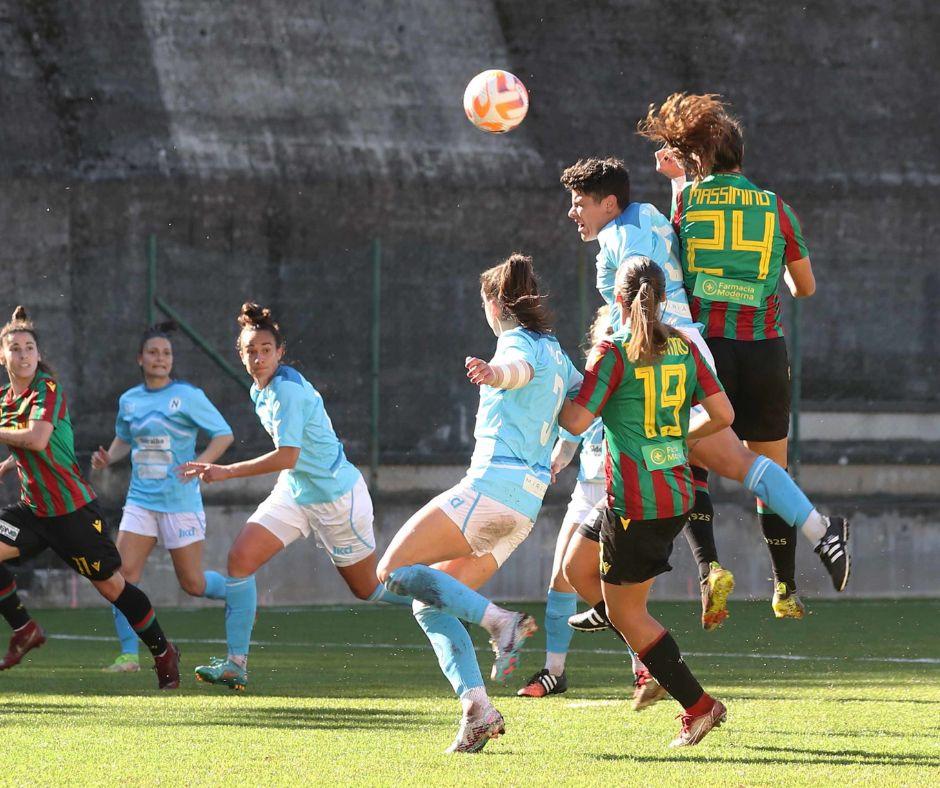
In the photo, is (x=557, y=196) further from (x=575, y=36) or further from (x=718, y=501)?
(x=718, y=501)

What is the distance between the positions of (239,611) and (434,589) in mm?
2861

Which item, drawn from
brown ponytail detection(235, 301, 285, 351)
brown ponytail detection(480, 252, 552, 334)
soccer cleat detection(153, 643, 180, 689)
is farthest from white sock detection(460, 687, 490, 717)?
brown ponytail detection(235, 301, 285, 351)

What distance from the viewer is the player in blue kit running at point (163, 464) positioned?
10.2 meters

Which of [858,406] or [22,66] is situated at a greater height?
[22,66]

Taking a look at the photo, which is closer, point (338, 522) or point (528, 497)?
point (528, 497)

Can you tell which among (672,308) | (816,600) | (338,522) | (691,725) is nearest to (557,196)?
(816,600)

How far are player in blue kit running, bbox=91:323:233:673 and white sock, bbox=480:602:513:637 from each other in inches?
175

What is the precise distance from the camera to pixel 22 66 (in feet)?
52.2

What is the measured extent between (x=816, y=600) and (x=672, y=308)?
29.2ft

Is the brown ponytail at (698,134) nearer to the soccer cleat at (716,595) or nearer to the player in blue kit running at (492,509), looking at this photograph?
the player in blue kit running at (492,509)

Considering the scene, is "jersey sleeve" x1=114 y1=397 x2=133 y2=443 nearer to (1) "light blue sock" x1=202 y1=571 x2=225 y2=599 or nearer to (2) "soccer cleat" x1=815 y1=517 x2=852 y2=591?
(1) "light blue sock" x1=202 y1=571 x2=225 y2=599

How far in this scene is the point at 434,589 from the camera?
19.8 feet

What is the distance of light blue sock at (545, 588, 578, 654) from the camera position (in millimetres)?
8258

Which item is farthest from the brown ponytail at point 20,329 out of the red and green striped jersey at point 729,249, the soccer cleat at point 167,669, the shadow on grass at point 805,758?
the shadow on grass at point 805,758
